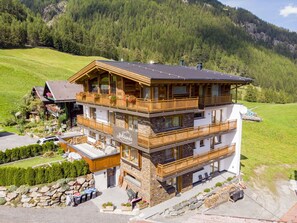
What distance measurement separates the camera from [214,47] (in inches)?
7028

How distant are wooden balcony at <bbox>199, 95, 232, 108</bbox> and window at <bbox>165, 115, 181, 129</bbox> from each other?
11.5 ft

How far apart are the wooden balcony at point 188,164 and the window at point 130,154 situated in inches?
102

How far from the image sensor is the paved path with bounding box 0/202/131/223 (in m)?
17.2

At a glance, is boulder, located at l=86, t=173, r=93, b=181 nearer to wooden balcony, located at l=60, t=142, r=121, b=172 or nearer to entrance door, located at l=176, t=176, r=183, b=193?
wooden balcony, located at l=60, t=142, r=121, b=172

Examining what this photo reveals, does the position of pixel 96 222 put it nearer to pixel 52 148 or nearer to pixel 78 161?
pixel 78 161

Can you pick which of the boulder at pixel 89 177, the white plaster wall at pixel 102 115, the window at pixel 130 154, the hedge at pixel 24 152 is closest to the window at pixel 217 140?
the window at pixel 130 154

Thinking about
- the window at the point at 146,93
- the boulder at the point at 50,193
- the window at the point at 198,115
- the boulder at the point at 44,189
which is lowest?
the boulder at the point at 50,193

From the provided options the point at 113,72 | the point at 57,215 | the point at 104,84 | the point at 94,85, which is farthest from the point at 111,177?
the point at 113,72

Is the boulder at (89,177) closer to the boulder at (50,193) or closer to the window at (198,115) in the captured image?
the boulder at (50,193)

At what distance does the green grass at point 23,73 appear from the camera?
4960 cm

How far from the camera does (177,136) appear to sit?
18.8 m

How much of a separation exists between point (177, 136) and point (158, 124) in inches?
73.7

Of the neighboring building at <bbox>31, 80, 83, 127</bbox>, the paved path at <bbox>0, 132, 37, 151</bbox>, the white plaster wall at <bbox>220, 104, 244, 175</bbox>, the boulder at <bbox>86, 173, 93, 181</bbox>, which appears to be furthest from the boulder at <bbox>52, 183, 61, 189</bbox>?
the neighboring building at <bbox>31, 80, 83, 127</bbox>

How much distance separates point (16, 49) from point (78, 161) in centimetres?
8704
